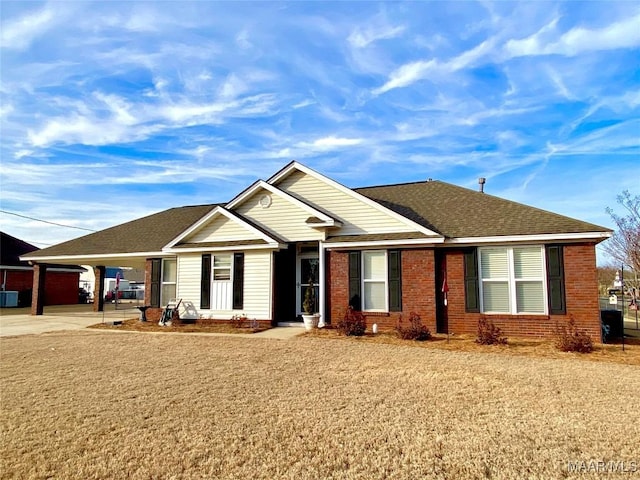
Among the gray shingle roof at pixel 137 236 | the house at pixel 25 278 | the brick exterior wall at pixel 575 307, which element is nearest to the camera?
the brick exterior wall at pixel 575 307

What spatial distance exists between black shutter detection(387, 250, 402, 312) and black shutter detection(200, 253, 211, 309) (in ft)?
21.5

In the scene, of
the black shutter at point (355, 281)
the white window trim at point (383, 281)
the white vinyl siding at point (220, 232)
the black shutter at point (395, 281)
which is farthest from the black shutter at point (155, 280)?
the black shutter at point (395, 281)

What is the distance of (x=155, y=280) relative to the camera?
16.6m

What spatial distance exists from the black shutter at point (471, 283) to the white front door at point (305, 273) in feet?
16.9

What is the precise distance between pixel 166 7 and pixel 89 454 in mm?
10093

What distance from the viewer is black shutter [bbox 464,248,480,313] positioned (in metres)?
12.2

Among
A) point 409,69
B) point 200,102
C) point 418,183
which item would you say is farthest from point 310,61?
point 418,183

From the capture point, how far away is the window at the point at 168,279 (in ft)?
53.5

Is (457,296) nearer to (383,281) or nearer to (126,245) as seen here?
(383,281)

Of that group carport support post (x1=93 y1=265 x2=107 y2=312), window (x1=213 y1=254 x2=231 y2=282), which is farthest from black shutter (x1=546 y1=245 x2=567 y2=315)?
carport support post (x1=93 y1=265 x2=107 y2=312)

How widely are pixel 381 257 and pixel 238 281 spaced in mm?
5151

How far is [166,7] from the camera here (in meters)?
10.2

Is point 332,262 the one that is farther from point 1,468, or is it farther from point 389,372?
point 1,468

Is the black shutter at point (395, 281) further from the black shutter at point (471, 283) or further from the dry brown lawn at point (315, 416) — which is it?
the dry brown lawn at point (315, 416)
